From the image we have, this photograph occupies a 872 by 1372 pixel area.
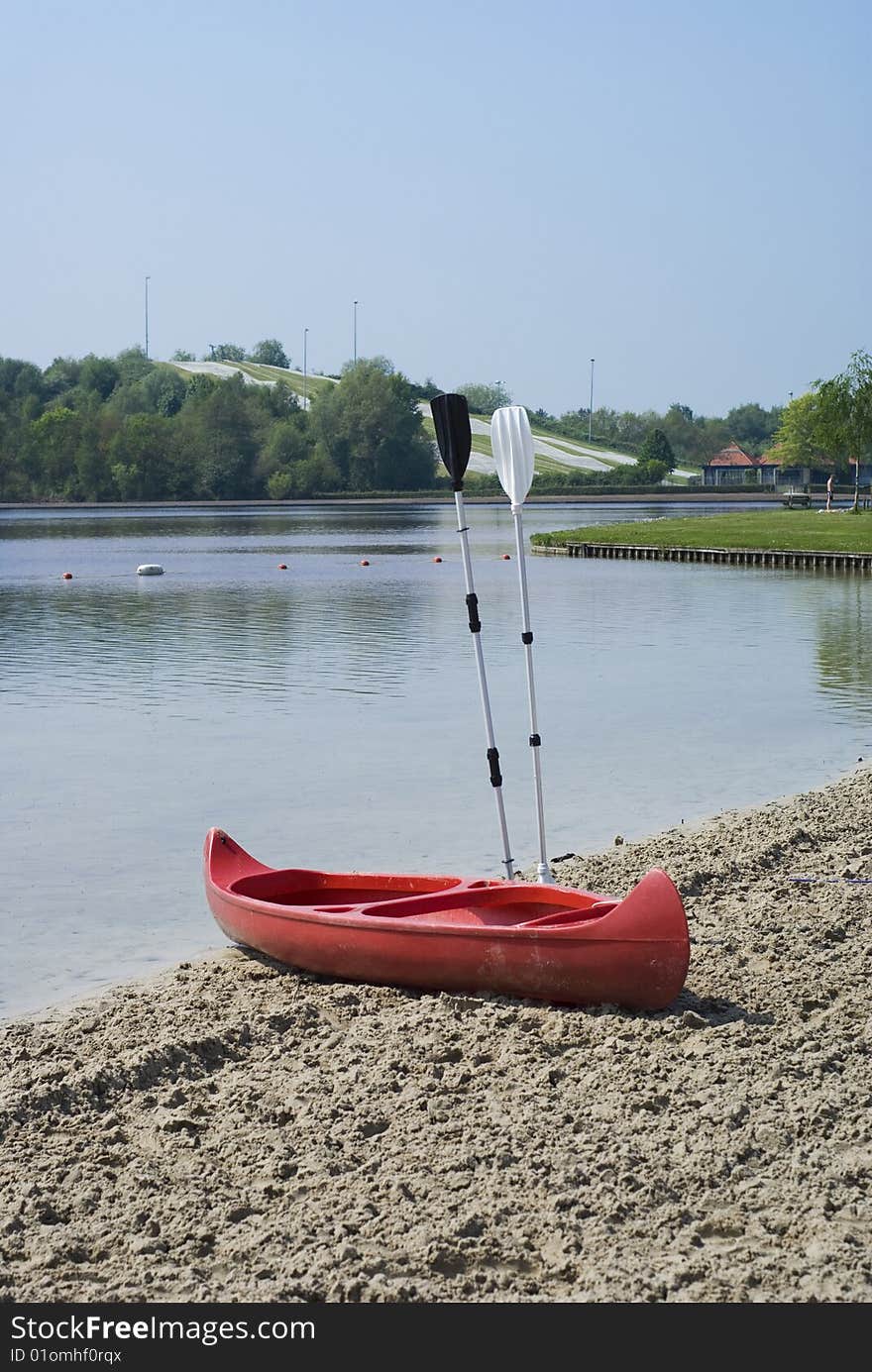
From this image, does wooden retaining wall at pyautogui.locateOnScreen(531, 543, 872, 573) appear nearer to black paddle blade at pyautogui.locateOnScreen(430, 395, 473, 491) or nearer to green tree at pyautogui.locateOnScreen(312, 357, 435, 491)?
black paddle blade at pyautogui.locateOnScreen(430, 395, 473, 491)

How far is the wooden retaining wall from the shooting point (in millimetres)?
49281

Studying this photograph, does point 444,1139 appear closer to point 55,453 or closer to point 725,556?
point 725,556

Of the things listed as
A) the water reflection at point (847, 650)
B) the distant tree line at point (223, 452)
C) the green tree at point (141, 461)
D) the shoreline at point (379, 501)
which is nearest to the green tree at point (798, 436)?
the shoreline at point (379, 501)

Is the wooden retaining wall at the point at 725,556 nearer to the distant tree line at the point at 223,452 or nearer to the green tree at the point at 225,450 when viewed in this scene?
the distant tree line at the point at 223,452

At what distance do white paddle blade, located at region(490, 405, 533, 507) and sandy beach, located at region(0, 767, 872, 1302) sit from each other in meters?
3.12

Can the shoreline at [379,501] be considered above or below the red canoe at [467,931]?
above

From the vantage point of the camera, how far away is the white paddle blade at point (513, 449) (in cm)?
973

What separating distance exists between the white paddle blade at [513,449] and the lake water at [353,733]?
3.07 metres

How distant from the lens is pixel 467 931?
7926 mm

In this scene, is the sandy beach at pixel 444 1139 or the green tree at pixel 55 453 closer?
the sandy beach at pixel 444 1139

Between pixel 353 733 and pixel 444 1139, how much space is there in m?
11.6

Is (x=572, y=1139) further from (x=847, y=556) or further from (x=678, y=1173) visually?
(x=847, y=556)

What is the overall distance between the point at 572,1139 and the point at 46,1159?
6.91 feet

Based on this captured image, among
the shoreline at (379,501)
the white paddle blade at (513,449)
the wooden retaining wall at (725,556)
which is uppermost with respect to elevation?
the shoreline at (379,501)
